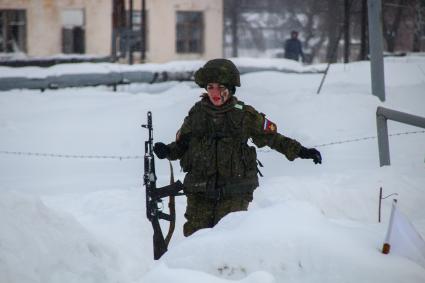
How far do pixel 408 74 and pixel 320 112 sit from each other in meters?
5.77

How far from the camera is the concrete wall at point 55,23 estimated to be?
2795 centimetres

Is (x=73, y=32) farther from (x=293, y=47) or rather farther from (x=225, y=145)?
(x=225, y=145)

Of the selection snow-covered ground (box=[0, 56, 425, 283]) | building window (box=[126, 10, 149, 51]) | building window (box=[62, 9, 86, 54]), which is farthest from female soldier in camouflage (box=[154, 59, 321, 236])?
building window (box=[62, 9, 86, 54])

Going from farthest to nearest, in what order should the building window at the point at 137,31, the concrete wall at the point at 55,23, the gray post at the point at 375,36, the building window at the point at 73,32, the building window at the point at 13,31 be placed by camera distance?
the building window at the point at 73,32 → the concrete wall at the point at 55,23 → the building window at the point at 13,31 → the building window at the point at 137,31 → the gray post at the point at 375,36

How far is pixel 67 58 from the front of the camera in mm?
26141

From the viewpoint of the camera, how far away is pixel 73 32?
2878 cm

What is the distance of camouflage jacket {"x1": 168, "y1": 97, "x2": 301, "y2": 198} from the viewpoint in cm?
471

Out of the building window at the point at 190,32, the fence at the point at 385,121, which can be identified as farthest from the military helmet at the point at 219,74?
the building window at the point at 190,32

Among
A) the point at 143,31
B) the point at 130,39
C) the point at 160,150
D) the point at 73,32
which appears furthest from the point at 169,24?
the point at 160,150

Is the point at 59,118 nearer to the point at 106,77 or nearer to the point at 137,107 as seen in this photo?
the point at 137,107

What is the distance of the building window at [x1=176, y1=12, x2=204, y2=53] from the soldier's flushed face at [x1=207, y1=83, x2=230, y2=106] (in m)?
26.0

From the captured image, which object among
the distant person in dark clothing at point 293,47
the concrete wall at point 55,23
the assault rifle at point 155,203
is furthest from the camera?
the concrete wall at point 55,23

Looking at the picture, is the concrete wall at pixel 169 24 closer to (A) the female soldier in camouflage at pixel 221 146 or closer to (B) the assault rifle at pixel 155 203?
(B) the assault rifle at pixel 155 203

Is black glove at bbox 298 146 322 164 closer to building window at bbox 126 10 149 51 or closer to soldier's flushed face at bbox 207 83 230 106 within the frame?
soldier's flushed face at bbox 207 83 230 106
